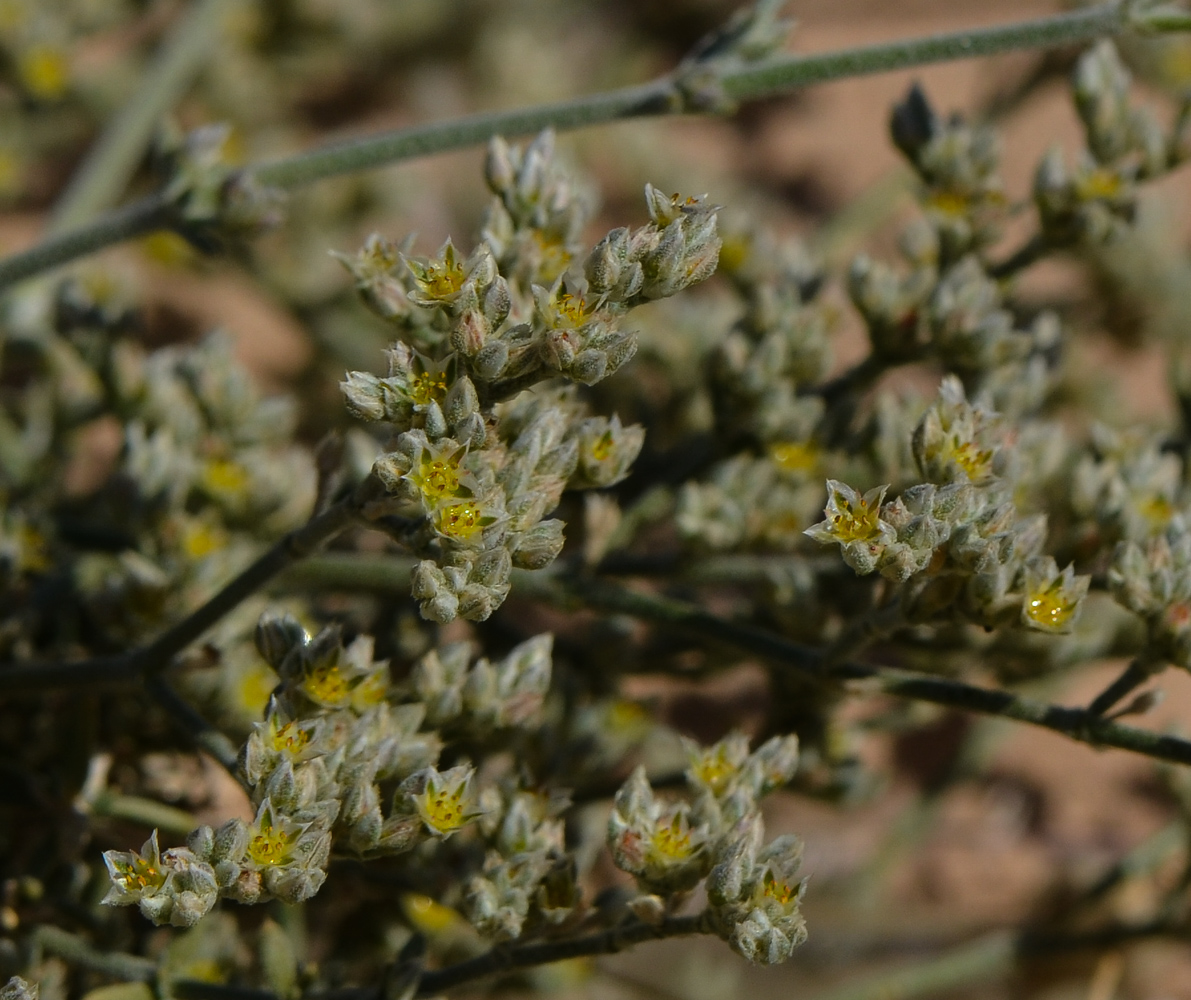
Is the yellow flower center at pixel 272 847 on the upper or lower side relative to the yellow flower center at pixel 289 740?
lower

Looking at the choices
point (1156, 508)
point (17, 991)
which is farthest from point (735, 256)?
point (17, 991)

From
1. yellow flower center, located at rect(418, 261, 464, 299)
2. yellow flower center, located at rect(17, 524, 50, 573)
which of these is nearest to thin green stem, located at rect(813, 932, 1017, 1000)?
yellow flower center, located at rect(17, 524, 50, 573)

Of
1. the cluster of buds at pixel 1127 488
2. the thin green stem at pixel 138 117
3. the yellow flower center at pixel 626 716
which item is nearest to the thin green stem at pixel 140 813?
the yellow flower center at pixel 626 716

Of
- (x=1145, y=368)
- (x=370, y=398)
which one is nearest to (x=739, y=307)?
(x=370, y=398)

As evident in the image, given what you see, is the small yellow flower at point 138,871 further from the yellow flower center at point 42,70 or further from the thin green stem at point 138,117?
the yellow flower center at point 42,70

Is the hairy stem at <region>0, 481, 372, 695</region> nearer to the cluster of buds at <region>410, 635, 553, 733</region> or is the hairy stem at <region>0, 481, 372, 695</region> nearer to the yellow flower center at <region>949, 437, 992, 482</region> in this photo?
the cluster of buds at <region>410, 635, 553, 733</region>

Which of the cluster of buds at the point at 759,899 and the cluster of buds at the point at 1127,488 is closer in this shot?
the cluster of buds at the point at 759,899
